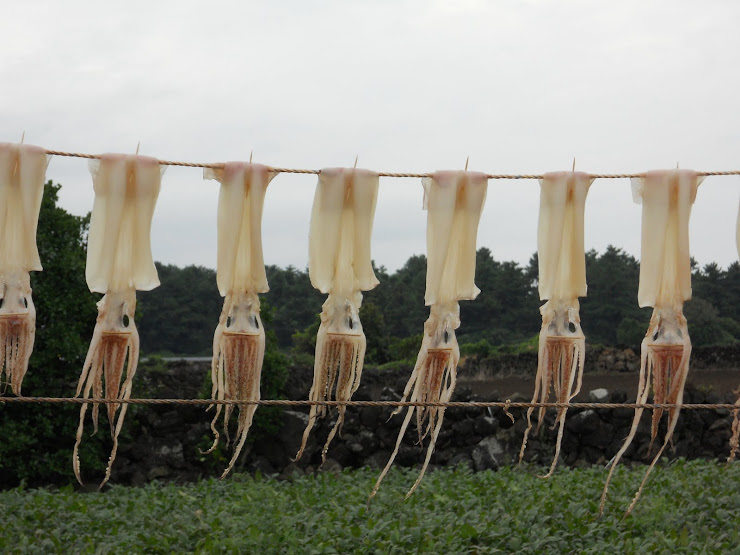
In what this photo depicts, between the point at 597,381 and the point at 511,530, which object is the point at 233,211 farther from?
the point at 597,381

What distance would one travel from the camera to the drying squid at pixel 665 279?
4363 millimetres

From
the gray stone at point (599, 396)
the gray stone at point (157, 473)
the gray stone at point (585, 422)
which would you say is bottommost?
the gray stone at point (157, 473)

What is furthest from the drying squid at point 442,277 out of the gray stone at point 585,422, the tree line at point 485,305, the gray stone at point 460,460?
the tree line at point 485,305

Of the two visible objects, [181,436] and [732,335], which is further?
[732,335]

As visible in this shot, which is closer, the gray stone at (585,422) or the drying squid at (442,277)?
the drying squid at (442,277)

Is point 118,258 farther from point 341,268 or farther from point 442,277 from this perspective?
point 442,277

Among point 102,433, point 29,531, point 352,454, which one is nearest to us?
point 29,531

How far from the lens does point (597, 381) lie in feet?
46.5

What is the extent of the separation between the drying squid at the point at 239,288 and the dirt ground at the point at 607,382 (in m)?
8.63

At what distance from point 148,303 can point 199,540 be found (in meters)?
19.7

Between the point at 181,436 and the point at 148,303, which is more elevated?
the point at 148,303

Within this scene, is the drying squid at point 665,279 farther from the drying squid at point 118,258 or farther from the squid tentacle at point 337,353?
the drying squid at point 118,258

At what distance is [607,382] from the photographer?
45.9 feet

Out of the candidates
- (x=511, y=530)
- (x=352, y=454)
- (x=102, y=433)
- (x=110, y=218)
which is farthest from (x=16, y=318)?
(x=352, y=454)
